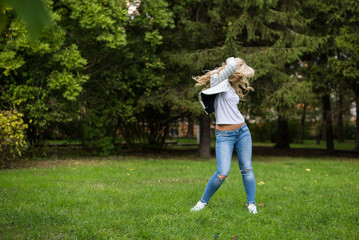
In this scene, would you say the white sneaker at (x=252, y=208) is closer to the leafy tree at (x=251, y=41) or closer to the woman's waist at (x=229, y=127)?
the woman's waist at (x=229, y=127)

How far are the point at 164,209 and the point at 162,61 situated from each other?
923 centimetres

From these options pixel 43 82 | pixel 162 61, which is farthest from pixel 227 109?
pixel 162 61

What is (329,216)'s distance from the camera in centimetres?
472

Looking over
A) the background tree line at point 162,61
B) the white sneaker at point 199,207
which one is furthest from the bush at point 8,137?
the white sneaker at point 199,207

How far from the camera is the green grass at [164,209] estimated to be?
12.9 feet

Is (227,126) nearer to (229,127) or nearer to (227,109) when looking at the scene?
(229,127)

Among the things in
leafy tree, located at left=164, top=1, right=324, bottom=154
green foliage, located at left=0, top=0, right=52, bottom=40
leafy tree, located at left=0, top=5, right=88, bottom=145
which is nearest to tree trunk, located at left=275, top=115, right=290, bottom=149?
leafy tree, located at left=164, top=1, right=324, bottom=154

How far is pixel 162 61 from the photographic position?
533 inches

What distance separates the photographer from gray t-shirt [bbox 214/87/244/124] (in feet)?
15.3

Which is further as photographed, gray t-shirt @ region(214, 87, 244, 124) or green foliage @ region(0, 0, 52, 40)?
gray t-shirt @ region(214, 87, 244, 124)

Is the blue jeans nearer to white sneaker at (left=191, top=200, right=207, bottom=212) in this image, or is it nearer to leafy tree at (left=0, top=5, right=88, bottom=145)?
white sneaker at (left=191, top=200, right=207, bottom=212)

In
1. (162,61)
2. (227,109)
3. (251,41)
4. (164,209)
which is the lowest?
(164,209)

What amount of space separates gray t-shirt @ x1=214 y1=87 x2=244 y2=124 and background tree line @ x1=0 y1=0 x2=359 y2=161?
272 inches

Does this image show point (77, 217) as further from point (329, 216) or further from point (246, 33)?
point (246, 33)
